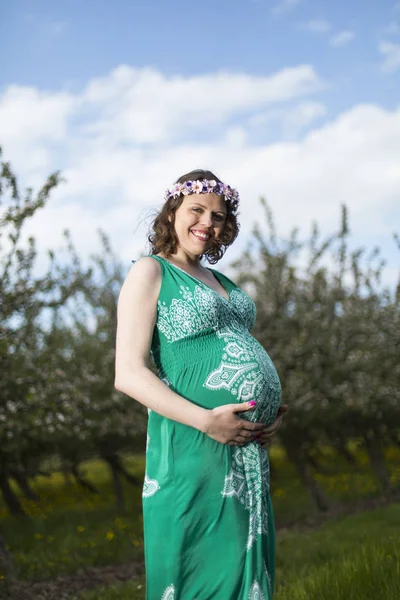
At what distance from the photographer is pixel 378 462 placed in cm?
1503

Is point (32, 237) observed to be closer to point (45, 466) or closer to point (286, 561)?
point (286, 561)

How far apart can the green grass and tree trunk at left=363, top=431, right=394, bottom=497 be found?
3.53 metres

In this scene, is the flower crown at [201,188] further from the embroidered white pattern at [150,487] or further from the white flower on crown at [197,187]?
the embroidered white pattern at [150,487]

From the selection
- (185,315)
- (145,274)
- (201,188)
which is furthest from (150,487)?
(201,188)

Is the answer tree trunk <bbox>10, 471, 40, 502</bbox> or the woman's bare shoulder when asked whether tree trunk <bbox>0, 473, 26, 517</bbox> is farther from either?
the woman's bare shoulder

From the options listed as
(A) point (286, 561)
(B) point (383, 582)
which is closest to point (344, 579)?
(B) point (383, 582)

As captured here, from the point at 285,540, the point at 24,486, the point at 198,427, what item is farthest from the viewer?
the point at 24,486

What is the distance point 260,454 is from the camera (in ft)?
9.72

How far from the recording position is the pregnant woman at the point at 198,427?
9.12ft

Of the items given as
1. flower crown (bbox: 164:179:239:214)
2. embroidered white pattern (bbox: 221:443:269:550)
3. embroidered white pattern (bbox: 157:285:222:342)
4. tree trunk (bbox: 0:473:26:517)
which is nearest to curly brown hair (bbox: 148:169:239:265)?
flower crown (bbox: 164:179:239:214)

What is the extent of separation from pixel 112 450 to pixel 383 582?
10.9m

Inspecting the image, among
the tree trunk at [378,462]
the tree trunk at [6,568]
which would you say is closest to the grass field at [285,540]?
the tree trunk at [378,462]

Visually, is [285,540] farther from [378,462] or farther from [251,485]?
[251,485]

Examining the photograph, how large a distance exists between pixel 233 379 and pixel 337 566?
11.0ft
